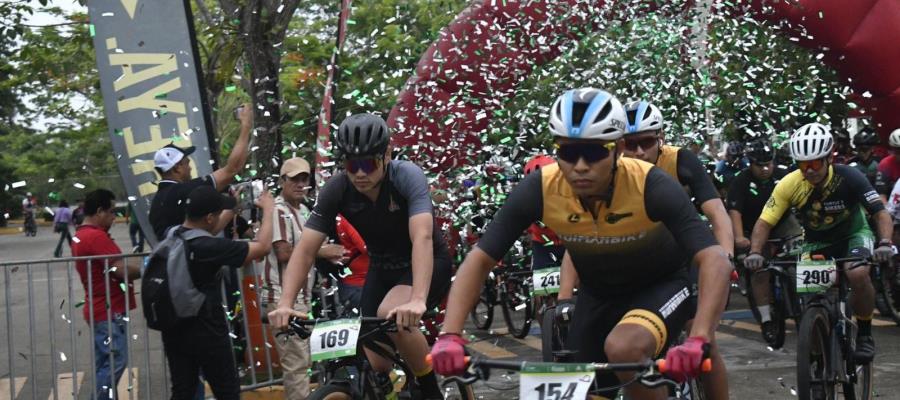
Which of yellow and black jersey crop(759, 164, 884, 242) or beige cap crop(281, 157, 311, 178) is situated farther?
beige cap crop(281, 157, 311, 178)

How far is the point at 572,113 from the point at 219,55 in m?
8.42

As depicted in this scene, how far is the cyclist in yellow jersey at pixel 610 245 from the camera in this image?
440 centimetres

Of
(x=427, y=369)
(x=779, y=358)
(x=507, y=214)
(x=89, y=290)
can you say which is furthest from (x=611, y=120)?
→ (x=779, y=358)

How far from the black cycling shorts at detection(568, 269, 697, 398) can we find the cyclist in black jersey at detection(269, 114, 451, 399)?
0.69 meters

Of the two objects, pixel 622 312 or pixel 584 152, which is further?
pixel 622 312

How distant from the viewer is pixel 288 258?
854cm

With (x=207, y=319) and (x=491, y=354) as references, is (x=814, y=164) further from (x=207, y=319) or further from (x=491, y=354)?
(x=491, y=354)

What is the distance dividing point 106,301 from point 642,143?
3708mm

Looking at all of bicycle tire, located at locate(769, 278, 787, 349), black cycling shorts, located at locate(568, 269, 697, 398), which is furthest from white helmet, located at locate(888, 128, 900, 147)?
black cycling shorts, located at locate(568, 269, 697, 398)

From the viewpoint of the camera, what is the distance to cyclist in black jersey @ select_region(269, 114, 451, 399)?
5.58 metres

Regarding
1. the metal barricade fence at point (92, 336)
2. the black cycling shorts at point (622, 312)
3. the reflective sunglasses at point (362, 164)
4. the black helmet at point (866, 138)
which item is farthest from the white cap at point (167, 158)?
the black helmet at point (866, 138)

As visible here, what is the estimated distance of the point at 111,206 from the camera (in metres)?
8.69

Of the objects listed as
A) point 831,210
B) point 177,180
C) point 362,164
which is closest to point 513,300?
point 831,210

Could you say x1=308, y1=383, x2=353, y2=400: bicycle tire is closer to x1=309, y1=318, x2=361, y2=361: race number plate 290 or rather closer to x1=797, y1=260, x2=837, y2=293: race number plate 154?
x1=309, y1=318, x2=361, y2=361: race number plate 290
